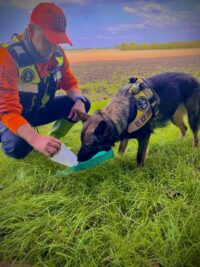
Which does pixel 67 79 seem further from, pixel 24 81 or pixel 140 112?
pixel 140 112

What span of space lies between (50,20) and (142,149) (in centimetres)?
137

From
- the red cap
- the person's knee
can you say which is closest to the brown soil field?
the red cap

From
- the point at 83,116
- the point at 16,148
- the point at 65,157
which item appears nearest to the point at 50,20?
the point at 83,116

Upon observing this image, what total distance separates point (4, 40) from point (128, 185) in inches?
61.3

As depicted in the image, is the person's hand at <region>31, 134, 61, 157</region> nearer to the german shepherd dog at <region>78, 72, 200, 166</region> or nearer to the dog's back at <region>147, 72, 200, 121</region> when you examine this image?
the german shepherd dog at <region>78, 72, 200, 166</region>

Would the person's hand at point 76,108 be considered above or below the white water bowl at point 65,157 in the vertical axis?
above

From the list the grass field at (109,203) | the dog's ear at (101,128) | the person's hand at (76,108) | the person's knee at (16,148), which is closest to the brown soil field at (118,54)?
the grass field at (109,203)

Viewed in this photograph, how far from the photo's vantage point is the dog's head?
2773 millimetres

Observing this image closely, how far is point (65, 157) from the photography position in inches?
107

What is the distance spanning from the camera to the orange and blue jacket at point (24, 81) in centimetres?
266

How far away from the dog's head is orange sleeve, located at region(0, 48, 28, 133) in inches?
20.3

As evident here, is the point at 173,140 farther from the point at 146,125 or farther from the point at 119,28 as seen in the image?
the point at 119,28

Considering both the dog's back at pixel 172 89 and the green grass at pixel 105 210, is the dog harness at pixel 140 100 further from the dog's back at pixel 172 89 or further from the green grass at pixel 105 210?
the green grass at pixel 105 210

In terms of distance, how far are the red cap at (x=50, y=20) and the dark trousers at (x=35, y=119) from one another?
0.70 m
